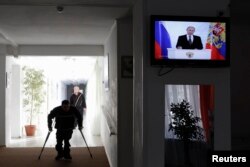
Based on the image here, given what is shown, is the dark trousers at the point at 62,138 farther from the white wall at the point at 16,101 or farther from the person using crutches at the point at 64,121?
the white wall at the point at 16,101

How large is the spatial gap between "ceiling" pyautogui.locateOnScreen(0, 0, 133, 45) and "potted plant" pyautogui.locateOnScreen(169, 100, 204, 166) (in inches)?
48.6

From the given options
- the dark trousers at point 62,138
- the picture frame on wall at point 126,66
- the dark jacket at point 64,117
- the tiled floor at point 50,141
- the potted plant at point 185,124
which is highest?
the picture frame on wall at point 126,66

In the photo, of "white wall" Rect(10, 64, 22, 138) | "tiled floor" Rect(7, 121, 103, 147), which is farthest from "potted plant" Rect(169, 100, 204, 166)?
"white wall" Rect(10, 64, 22, 138)

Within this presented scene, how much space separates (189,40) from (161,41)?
28cm

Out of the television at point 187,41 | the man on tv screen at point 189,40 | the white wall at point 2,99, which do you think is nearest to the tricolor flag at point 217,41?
the television at point 187,41

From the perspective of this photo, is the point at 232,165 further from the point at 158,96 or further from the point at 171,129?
the point at 158,96

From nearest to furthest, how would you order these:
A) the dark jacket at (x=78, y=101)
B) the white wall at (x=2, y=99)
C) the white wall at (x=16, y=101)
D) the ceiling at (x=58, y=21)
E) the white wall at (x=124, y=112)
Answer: the ceiling at (x=58, y=21) → the white wall at (x=124, y=112) → the white wall at (x=2, y=99) → the white wall at (x=16, y=101) → the dark jacket at (x=78, y=101)

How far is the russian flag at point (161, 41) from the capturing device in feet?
11.6

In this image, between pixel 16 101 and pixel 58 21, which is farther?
pixel 16 101

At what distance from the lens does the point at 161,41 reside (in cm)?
355

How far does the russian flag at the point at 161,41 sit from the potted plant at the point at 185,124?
55cm

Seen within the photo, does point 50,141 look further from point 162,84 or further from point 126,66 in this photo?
point 162,84

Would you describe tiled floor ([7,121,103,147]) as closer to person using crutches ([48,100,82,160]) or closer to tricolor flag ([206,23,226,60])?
person using crutches ([48,100,82,160])

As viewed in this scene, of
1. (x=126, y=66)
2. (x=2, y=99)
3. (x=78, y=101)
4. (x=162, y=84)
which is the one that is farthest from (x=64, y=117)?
(x=162, y=84)
